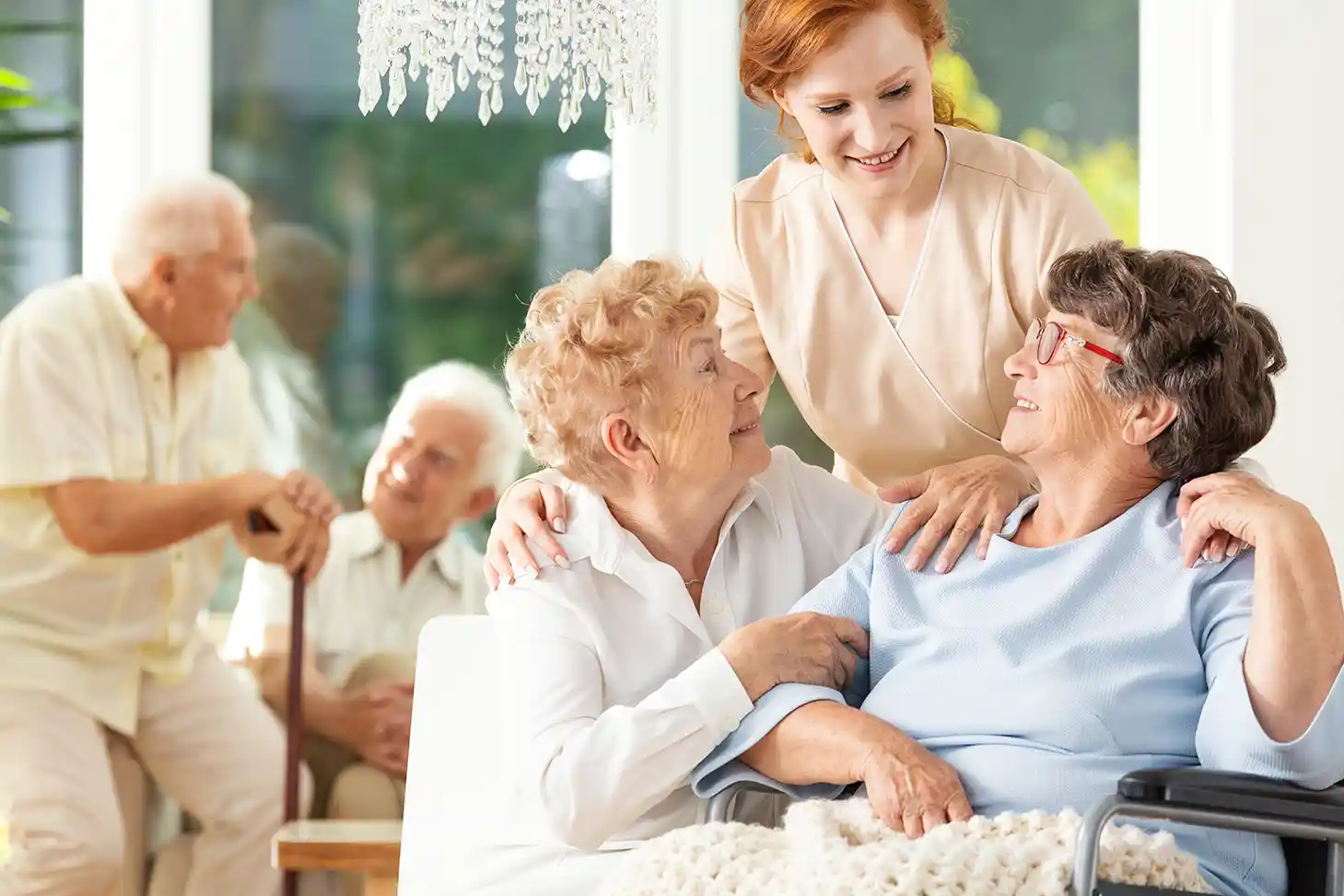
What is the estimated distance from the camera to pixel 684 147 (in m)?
3.49

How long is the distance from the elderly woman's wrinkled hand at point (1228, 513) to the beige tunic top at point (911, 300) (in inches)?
21.4

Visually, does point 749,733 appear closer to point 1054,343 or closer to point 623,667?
point 623,667

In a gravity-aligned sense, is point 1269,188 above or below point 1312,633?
above

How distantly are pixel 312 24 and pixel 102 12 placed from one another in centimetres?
49

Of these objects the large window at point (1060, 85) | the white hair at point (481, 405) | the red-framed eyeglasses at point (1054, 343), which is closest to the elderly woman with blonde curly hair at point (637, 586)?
the red-framed eyeglasses at point (1054, 343)

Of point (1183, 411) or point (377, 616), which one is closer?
point (1183, 411)

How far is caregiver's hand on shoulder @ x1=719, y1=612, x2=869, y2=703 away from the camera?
6.20ft

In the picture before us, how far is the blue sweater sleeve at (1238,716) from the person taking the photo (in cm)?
163

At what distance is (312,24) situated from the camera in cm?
342

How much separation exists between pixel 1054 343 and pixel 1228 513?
328 millimetres

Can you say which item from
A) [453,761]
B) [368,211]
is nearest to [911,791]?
[453,761]

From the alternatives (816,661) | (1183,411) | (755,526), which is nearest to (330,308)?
(755,526)

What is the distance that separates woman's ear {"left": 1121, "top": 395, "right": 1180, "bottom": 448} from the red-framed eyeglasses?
6 cm

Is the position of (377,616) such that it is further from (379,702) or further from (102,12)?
(102,12)
